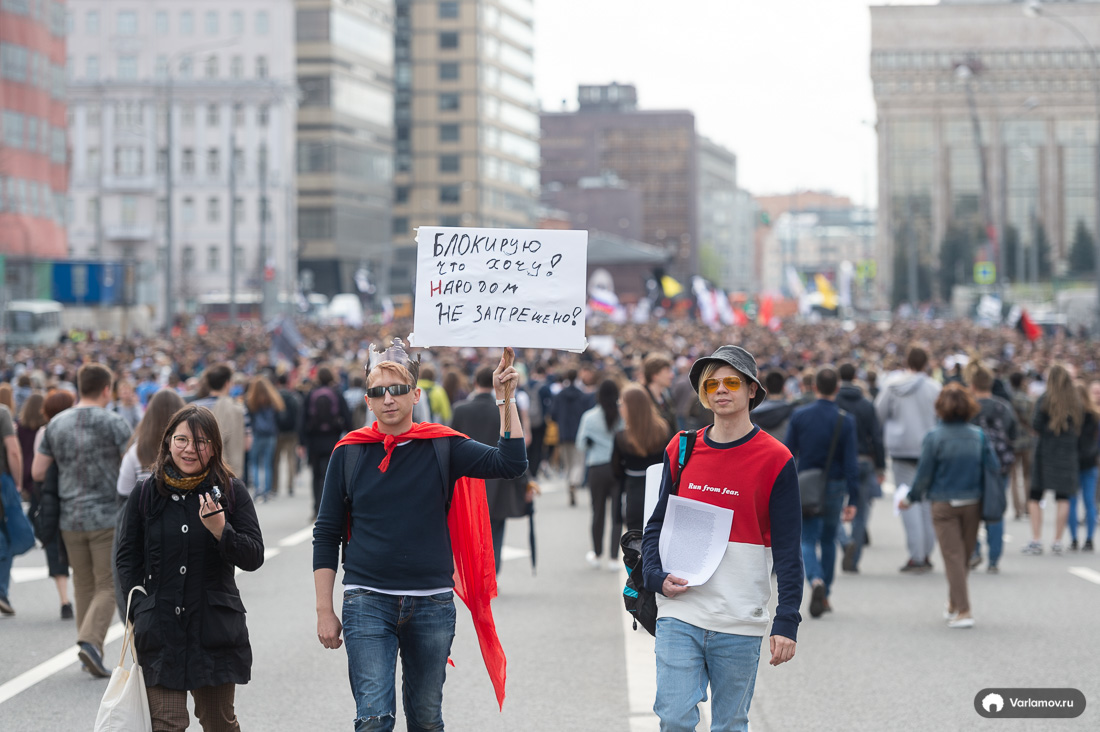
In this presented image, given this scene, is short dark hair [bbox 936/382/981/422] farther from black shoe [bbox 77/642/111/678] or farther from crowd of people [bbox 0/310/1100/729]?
black shoe [bbox 77/642/111/678]

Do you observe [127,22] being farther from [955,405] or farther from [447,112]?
[955,405]

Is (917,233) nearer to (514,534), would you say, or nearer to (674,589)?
(514,534)

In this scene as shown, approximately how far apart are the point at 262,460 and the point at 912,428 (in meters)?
9.26

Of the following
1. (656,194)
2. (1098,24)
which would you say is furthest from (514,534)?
(656,194)

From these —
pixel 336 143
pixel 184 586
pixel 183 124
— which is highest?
pixel 183 124

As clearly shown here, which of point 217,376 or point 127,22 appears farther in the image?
point 127,22

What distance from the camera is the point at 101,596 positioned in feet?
28.7

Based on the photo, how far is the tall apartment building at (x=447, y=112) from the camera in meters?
131

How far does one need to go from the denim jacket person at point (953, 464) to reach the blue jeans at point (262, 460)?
1053 centimetres

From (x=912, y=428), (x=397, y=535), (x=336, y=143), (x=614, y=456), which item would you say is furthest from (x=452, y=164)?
(x=397, y=535)

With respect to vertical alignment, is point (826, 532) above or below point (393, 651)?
below

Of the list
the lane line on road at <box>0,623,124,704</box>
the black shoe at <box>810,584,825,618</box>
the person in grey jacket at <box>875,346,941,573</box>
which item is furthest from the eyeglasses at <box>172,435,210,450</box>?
the person in grey jacket at <box>875,346,941,573</box>

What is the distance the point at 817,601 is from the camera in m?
10.4

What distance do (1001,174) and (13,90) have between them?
41.0 m
